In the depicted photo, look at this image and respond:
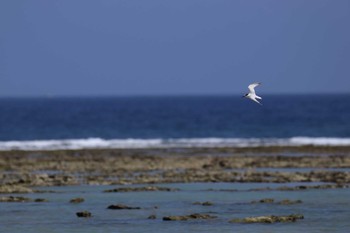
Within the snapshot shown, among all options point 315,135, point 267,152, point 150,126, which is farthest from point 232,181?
point 150,126

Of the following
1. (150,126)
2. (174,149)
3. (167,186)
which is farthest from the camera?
(150,126)

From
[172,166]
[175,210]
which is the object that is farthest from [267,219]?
[172,166]

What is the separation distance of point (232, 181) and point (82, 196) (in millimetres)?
6546

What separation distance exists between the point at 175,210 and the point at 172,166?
1375 cm

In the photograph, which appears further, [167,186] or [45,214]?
[167,186]

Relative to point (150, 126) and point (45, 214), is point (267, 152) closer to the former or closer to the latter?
point (45, 214)

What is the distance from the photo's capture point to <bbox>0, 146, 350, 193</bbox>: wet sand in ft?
126

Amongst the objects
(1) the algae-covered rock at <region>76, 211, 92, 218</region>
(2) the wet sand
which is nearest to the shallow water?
(1) the algae-covered rock at <region>76, 211, 92, 218</region>

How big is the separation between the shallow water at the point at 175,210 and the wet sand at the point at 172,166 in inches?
67.9

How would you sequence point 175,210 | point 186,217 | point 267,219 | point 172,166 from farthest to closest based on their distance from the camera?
1. point 172,166
2. point 175,210
3. point 186,217
4. point 267,219

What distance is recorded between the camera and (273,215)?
2903 cm

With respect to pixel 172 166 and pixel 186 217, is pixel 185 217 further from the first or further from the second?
pixel 172 166

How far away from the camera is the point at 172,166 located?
44.2 m

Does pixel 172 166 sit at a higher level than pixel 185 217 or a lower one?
higher
